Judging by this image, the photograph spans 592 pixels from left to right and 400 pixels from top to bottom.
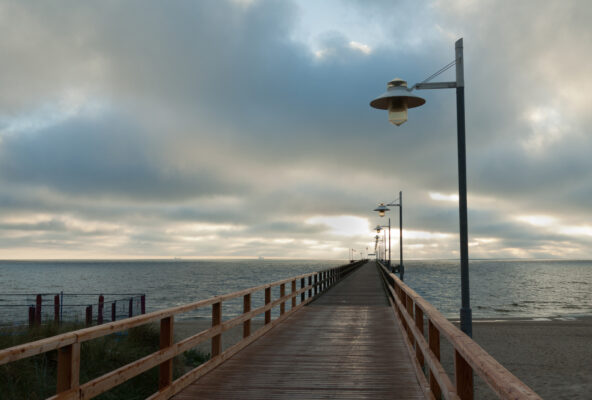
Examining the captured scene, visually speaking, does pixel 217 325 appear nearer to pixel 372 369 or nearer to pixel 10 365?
pixel 372 369

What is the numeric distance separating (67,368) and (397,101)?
6880 millimetres

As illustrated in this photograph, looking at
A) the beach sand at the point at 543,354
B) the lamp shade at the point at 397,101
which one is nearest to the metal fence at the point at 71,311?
the lamp shade at the point at 397,101

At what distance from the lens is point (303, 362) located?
8359 millimetres

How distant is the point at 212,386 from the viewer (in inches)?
263

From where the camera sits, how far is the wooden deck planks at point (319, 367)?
6398mm

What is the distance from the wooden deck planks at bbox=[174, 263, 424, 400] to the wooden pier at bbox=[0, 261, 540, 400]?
0.05 ft

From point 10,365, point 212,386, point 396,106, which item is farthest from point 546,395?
point 10,365

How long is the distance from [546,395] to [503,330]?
15111mm

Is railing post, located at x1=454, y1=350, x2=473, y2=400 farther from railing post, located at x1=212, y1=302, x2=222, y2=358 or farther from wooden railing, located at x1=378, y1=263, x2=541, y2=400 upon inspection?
railing post, located at x1=212, y1=302, x2=222, y2=358

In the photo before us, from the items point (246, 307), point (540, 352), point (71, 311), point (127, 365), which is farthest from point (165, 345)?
point (71, 311)

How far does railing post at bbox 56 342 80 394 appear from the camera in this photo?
390 cm

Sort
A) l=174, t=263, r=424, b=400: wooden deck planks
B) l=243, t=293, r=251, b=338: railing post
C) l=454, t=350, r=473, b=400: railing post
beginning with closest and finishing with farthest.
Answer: l=454, t=350, r=473, b=400: railing post → l=174, t=263, r=424, b=400: wooden deck planks → l=243, t=293, r=251, b=338: railing post

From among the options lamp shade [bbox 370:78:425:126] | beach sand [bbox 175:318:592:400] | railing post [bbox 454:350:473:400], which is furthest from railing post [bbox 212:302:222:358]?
beach sand [bbox 175:318:592:400]

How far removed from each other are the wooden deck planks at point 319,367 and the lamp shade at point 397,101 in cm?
426
